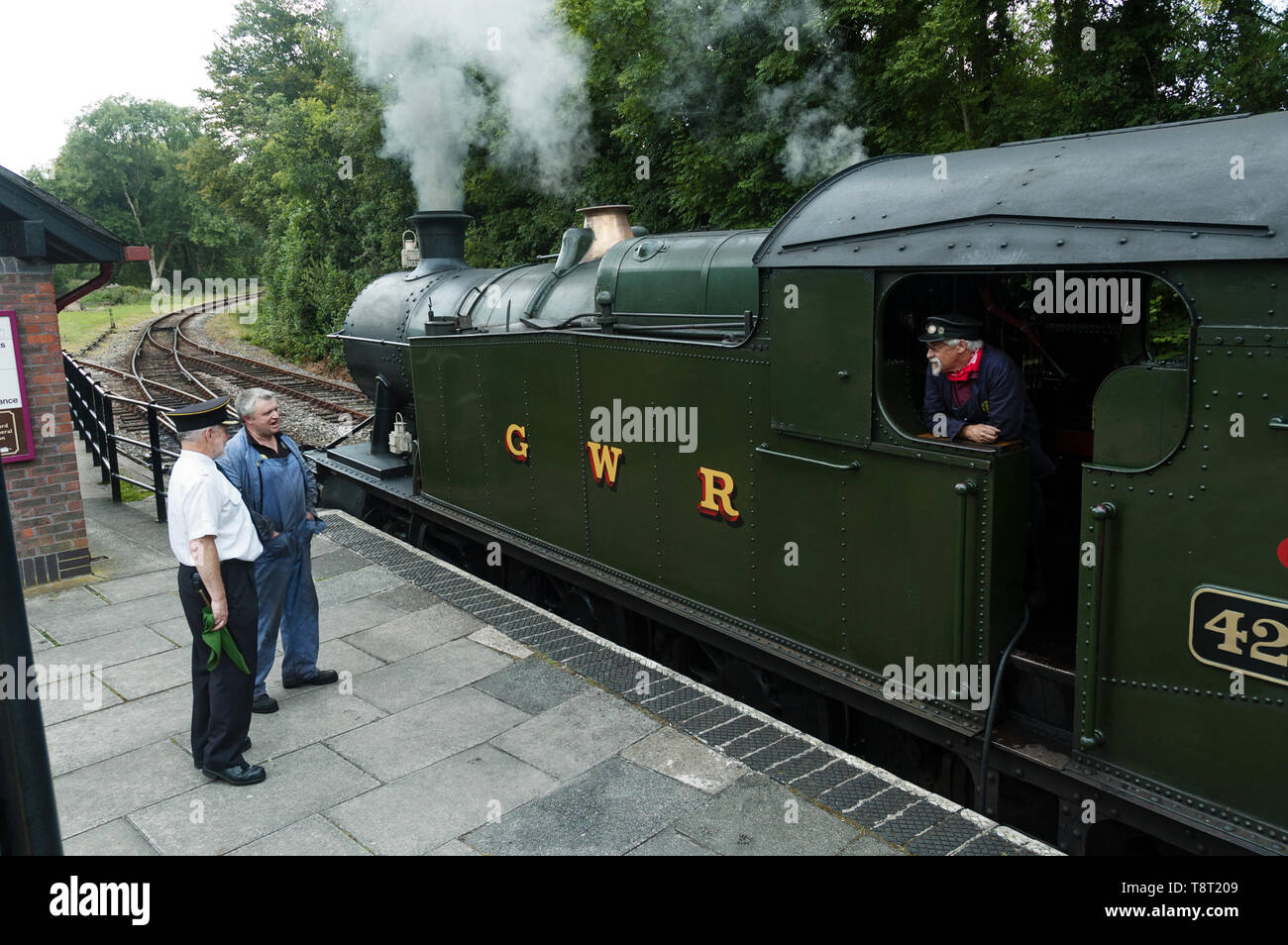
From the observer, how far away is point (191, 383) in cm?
1884

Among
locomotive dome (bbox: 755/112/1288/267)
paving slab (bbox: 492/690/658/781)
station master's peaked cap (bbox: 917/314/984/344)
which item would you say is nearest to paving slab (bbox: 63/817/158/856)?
paving slab (bbox: 492/690/658/781)

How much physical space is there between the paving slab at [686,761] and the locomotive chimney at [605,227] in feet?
12.8

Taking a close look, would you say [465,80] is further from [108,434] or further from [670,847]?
[670,847]

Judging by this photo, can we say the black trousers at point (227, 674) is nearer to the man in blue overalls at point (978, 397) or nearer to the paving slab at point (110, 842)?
the paving slab at point (110, 842)

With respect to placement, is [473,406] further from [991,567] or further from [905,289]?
[991,567]

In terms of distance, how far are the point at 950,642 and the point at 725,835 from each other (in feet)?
3.83

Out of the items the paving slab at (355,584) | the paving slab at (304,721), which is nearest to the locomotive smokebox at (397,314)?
the paving slab at (355,584)

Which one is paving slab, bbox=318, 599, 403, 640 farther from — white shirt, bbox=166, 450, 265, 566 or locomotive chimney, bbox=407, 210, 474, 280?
locomotive chimney, bbox=407, 210, 474, 280

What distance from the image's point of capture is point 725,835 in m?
3.74

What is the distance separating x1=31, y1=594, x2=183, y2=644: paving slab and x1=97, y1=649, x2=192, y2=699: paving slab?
637 millimetres

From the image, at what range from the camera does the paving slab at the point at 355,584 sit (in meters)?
6.73

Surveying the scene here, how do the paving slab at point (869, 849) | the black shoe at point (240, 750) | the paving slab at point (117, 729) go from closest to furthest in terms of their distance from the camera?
1. the paving slab at point (869, 849)
2. the black shoe at point (240, 750)
3. the paving slab at point (117, 729)

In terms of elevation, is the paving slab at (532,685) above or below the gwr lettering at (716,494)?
below

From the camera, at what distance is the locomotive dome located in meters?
2.83
